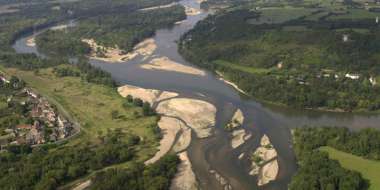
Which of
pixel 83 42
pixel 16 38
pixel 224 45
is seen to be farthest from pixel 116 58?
pixel 16 38

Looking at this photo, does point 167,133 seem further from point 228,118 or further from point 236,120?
point 236,120

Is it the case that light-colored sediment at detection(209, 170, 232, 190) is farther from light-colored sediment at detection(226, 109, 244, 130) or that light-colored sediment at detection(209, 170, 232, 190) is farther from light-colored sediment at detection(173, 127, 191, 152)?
light-colored sediment at detection(226, 109, 244, 130)

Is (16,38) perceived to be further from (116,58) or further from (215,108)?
(215,108)

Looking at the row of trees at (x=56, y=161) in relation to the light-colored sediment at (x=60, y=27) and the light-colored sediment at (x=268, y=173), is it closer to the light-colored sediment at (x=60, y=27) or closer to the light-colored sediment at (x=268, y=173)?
the light-colored sediment at (x=268, y=173)

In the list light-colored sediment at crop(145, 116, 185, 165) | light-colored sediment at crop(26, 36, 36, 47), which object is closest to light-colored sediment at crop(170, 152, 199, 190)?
light-colored sediment at crop(145, 116, 185, 165)

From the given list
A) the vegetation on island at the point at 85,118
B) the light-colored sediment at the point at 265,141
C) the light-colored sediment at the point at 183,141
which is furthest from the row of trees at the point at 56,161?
the light-colored sediment at the point at 265,141
